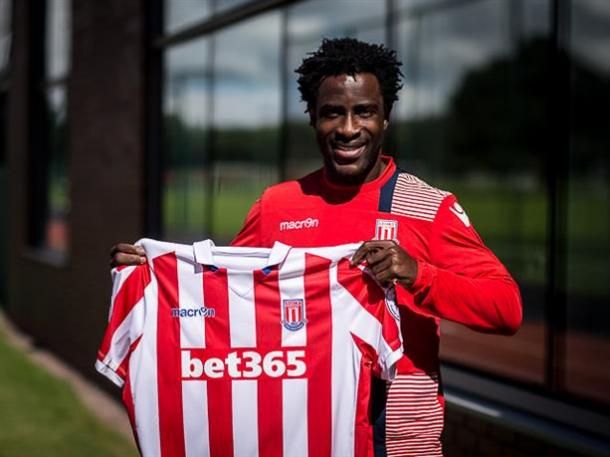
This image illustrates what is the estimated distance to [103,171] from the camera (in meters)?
6.95

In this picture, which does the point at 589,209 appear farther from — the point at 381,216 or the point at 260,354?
the point at 260,354

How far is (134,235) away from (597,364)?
15.3 feet

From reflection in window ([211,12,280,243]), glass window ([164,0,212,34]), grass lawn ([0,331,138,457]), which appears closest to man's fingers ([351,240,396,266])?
grass lawn ([0,331,138,457])

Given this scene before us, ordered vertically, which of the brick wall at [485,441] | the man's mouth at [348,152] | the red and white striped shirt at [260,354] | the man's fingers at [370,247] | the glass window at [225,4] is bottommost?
the brick wall at [485,441]

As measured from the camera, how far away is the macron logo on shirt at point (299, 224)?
2.44 m

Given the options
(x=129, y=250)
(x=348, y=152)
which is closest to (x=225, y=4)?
(x=129, y=250)

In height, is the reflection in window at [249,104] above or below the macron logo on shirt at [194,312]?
above

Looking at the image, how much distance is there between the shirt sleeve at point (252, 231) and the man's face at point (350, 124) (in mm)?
321

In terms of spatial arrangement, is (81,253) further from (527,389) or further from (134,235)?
(527,389)

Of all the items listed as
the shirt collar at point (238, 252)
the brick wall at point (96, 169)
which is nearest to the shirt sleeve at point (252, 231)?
the shirt collar at point (238, 252)

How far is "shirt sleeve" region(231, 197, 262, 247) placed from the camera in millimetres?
2596

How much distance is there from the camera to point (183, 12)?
21.4ft

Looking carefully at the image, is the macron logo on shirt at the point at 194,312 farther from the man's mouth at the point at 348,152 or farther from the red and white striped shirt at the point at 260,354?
the man's mouth at the point at 348,152

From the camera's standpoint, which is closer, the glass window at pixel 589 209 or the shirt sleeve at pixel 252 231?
the shirt sleeve at pixel 252 231
